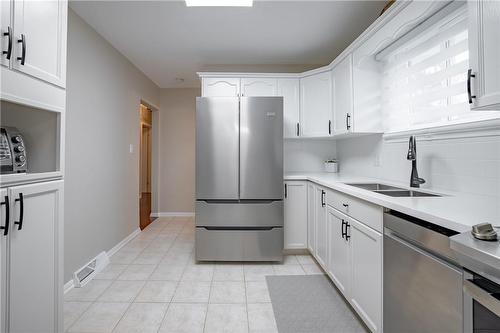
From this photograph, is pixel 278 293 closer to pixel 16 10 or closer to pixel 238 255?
pixel 238 255

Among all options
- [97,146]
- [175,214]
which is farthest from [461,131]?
[175,214]

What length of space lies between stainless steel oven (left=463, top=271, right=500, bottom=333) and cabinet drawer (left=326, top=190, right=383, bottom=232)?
22.9 inches

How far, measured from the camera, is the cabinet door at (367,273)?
1.41 m

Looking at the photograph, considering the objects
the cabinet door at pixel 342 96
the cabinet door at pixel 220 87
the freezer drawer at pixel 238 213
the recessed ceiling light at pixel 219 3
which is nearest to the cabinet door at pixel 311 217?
the freezer drawer at pixel 238 213

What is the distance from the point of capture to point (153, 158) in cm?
477

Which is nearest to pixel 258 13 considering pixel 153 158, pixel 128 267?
pixel 128 267

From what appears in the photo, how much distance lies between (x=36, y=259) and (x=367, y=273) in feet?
5.92

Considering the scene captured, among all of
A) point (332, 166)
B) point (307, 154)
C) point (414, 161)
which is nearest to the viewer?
point (414, 161)

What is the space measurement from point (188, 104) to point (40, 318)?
412 cm

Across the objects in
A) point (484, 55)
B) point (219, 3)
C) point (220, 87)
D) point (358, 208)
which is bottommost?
point (358, 208)

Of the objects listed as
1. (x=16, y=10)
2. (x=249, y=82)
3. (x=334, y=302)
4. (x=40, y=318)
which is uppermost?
(x=249, y=82)

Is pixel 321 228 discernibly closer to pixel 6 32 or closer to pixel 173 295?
pixel 173 295

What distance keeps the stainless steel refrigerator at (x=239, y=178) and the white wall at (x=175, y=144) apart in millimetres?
2241

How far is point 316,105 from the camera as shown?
3.18 m
